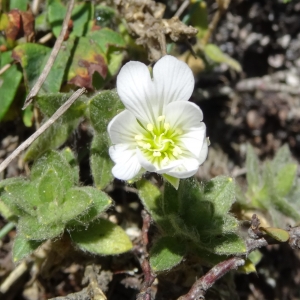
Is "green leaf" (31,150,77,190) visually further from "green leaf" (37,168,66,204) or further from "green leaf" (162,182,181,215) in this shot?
"green leaf" (162,182,181,215)

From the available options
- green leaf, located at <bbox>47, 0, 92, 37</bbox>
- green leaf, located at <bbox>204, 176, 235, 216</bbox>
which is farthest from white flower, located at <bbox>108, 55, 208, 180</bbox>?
green leaf, located at <bbox>47, 0, 92, 37</bbox>

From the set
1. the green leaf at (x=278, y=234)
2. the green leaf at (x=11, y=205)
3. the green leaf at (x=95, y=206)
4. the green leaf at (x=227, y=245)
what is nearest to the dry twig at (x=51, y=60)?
the green leaf at (x=11, y=205)

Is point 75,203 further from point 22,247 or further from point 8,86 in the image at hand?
point 8,86

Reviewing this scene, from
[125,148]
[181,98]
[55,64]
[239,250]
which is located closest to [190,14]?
[55,64]

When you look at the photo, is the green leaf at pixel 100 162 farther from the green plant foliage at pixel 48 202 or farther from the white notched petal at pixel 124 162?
the white notched petal at pixel 124 162

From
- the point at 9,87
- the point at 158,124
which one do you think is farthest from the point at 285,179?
the point at 9,87

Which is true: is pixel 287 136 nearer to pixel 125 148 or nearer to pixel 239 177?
pixel 239 177
